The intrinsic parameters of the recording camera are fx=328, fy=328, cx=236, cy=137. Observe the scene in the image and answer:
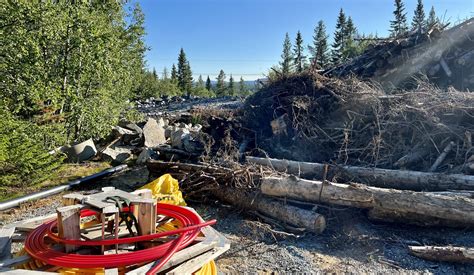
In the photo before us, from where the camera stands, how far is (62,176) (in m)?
8.41

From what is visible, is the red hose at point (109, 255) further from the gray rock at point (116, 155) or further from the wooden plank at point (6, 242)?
the gray rock at point (116, 155)

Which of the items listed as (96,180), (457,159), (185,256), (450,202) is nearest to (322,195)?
(450,202)

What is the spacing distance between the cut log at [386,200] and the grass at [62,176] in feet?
17.3

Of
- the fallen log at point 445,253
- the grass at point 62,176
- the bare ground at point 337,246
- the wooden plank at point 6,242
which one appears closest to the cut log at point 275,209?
the bare ground at point 337,246

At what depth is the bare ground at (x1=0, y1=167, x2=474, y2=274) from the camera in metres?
4.21

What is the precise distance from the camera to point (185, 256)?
2740mm

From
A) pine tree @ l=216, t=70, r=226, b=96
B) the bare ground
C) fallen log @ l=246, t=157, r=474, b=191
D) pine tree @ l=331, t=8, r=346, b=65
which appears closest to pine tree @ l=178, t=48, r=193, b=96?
pine tree @ l=216, t=70, r=226, b=96

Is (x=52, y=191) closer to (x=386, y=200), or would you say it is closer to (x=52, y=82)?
(x=52, y=82)

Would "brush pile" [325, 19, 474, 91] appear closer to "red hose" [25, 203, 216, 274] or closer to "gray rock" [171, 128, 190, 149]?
"gray rock" [171, 128, 190, 149]

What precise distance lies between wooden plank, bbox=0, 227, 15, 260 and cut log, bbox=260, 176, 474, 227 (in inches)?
148

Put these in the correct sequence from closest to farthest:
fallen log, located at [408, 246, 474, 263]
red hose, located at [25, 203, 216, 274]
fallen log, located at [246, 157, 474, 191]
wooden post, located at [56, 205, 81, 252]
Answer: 1. red hose, located at [25, 203, 216, 274]
2. wooden post, located at [56, 205, 81, 252]
3. fallen log, located at [408, 246, 474, 263]
4. fallen log, located at [246, 157, 474, 191]

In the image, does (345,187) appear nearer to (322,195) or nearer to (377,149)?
(322,195)

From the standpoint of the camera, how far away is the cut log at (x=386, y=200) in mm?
4672

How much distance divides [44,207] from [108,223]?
3744mm
